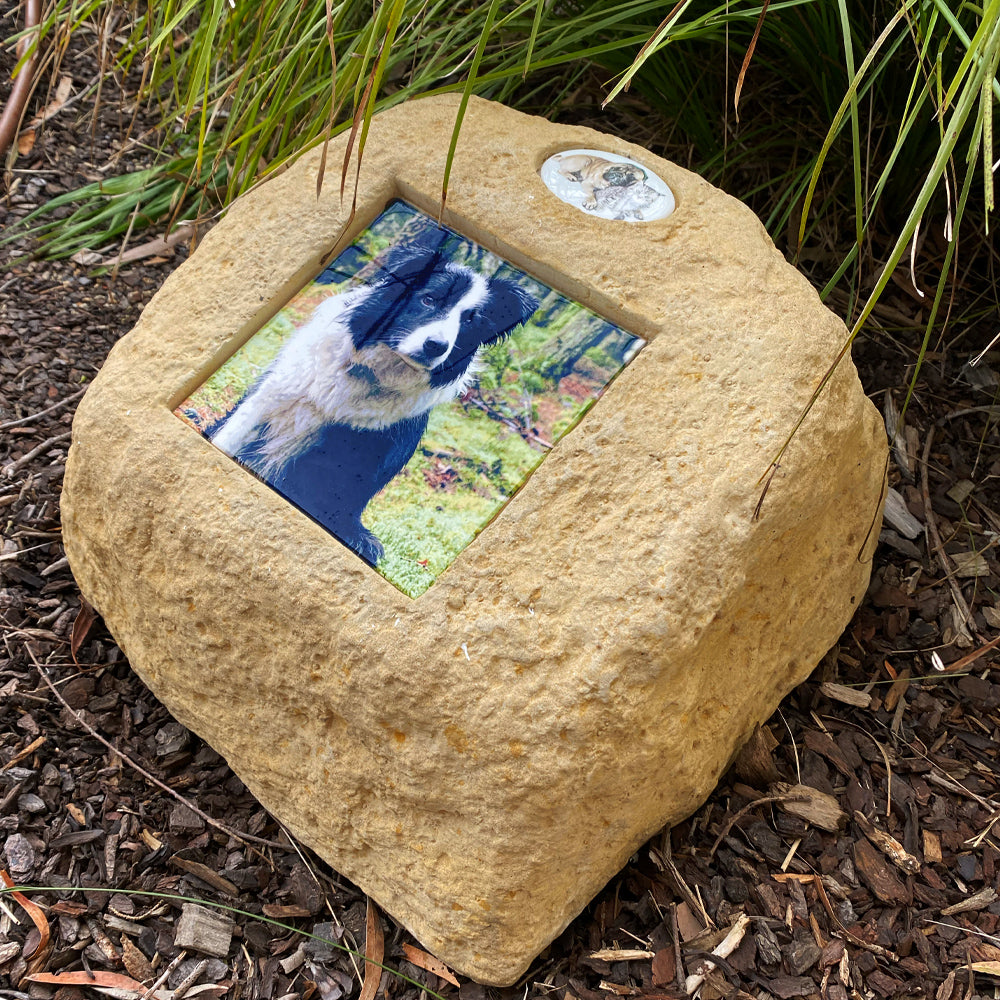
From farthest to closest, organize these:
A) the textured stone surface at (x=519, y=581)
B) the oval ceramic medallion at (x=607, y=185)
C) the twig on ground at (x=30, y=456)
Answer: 1. the twig on ground at (x=30, y=456)
2. the oval ceramic medallion at (x=607, y=185)
3. the textured stone surface at (x=519, y=581)

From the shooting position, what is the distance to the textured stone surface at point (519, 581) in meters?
1.24

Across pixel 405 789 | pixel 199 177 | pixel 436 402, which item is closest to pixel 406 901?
pixel 405 789

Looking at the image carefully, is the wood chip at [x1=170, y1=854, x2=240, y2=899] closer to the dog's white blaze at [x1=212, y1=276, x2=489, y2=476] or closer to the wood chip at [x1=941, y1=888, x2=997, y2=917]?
the dog's white blaze at [x1=212, y1=276, x2=489, y2=476]

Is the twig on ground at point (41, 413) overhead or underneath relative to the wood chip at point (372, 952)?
overhead

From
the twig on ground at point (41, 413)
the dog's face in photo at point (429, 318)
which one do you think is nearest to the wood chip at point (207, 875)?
the dog's face in photo at point (429, 318)

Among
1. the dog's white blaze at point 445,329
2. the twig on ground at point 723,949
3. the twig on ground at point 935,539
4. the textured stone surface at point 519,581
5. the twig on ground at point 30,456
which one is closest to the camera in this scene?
the textured stone surface at point 519,581

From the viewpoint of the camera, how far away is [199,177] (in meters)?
2.40

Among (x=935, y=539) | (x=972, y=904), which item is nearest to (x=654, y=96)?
(x=935, y=539)

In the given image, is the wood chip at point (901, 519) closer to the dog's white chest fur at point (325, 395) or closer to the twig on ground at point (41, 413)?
the dog's white chest fur at point (325, 395)

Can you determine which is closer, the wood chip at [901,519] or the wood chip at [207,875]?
the wood chip at [207,875]

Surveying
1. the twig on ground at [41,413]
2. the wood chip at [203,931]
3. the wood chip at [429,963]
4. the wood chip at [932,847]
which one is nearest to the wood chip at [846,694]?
the wood chip at [932,847]

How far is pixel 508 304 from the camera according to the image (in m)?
1.50

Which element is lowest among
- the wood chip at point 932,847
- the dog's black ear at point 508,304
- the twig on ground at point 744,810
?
the twig on ground at point 744,810

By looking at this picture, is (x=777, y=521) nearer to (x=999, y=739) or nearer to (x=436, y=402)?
(x=436, y=402)
